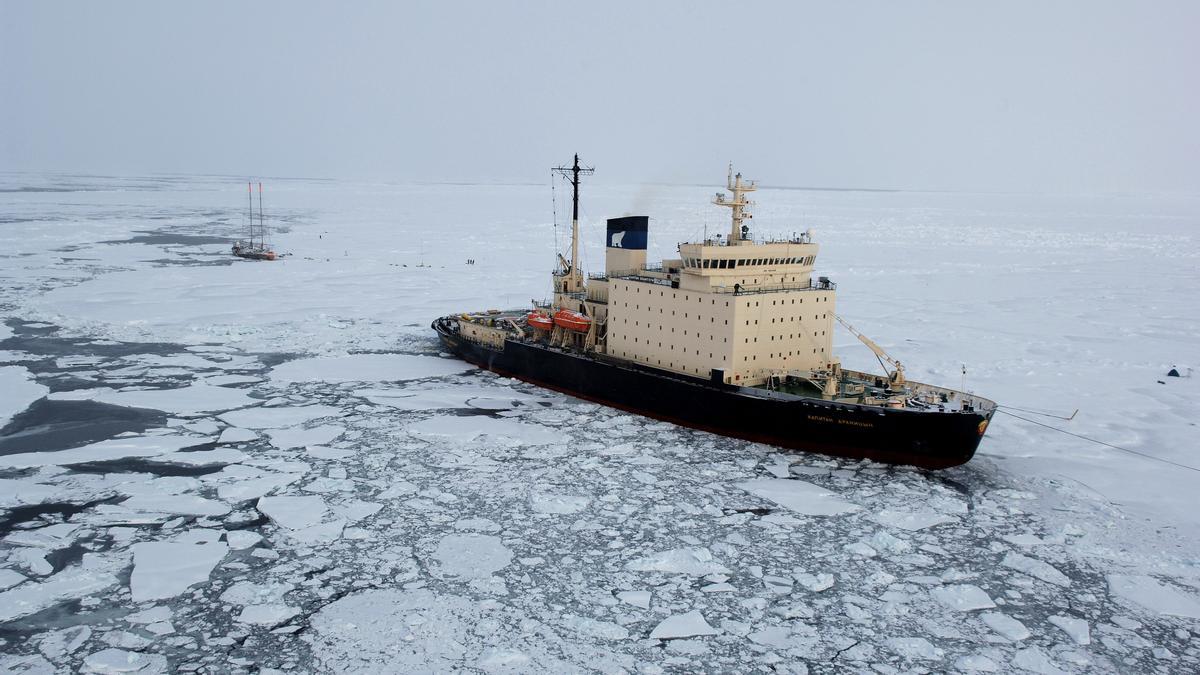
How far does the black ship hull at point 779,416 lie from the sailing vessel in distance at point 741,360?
0.02 meters

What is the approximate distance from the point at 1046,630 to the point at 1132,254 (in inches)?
1681

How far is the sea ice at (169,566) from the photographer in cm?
834

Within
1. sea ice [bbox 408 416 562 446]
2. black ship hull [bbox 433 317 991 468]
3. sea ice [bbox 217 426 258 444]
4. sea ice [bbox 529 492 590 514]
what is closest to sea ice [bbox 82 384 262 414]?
sea ice [bbox 217 426 258 444]

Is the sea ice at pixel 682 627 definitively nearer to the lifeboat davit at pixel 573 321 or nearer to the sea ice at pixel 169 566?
the sea ice at pixel 169 566

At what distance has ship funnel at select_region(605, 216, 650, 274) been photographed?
17.4 meters

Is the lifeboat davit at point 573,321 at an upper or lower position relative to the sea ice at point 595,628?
upper

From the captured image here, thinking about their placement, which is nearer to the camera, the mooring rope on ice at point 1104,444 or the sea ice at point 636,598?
the sea ice at point 636,598

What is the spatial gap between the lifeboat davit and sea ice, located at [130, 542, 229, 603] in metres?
9.27

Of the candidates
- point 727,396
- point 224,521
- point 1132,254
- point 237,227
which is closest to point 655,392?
point 727,396

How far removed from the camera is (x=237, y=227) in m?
52.4

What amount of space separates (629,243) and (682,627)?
1061 cm

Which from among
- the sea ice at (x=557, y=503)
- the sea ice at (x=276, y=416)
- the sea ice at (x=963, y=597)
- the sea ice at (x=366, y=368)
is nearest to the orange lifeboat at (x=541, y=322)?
the sea ice at (x=366, y=368)

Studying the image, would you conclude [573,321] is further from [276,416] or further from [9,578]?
[9,578]

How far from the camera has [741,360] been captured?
14383 mm
